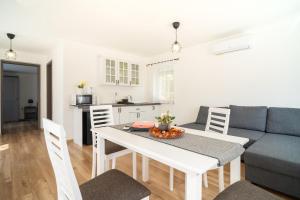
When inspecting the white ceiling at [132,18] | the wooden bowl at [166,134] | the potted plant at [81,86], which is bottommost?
the wooden bowl at [166,134]

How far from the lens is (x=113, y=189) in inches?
42.7

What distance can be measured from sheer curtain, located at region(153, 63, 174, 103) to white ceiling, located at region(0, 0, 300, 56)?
107 cm

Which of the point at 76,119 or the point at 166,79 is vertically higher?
the point at 166,79

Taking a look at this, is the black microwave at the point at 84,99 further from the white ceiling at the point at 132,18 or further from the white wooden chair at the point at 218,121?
the white wooden chair at the point at 218,121

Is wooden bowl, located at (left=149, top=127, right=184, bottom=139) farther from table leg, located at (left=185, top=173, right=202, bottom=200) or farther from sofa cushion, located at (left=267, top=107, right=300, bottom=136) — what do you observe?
sofa cushion, located at (left=267, top=107, right=300, bottom=136)

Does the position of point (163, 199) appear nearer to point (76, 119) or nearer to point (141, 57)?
point (76, 119)

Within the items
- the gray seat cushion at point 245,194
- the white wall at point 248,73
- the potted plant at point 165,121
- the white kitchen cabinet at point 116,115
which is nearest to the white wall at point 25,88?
the white kitchen cabinet at point 116,115

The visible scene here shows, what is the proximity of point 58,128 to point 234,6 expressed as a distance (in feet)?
8.27

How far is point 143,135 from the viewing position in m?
1.48

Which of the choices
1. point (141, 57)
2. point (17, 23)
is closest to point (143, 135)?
point (17, 23)

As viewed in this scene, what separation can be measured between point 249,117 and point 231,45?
1.37m

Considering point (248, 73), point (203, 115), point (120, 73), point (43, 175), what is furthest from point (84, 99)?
point (248, 73)

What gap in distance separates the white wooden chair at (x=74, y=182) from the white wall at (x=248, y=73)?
2844 mm

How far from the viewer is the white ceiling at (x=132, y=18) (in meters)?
2.16
